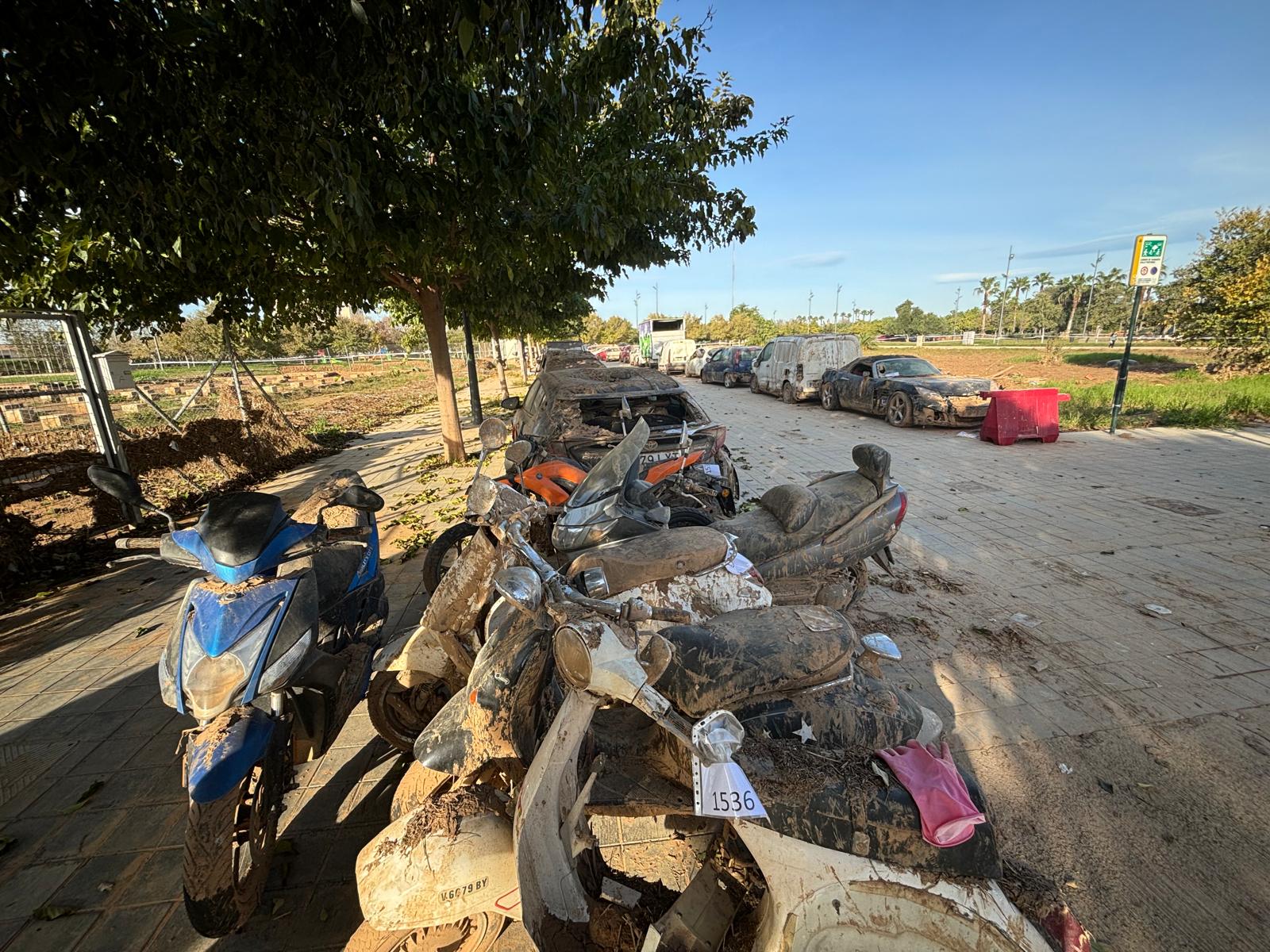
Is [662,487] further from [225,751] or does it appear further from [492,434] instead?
[225,751]

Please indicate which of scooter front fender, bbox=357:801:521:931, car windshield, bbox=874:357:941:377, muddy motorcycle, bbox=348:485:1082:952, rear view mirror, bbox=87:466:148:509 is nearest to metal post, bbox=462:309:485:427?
car windshield, bbox=874:357:941:377

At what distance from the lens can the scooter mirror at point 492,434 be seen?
2.94 m

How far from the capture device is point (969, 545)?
219 inches

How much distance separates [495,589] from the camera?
221cm

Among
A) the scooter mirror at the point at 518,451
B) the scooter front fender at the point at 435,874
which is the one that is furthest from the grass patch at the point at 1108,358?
the scooter front fender at the point at 435,874

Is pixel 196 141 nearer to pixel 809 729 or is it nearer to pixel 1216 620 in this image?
pixel 809 729

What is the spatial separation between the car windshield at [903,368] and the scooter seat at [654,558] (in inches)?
481

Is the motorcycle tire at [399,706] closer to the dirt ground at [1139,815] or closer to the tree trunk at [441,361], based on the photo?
the dirt ground at [1139,815]

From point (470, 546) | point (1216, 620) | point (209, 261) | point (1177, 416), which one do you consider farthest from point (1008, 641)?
point (1177, 416)

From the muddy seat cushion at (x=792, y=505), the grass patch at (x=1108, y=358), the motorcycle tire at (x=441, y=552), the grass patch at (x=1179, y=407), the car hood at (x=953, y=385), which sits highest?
the muddy seat cushion at (x=792, y=505)

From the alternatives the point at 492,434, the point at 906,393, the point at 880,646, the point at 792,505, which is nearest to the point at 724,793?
the point at 880,646

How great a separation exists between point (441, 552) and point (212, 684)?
2349 mm

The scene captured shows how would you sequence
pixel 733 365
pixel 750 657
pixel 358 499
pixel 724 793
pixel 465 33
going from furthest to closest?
pixel 733 365
pixel 358 499
pixel 465 33
pixel 750 657
pixel 724 793

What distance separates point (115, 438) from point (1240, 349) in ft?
84.6
